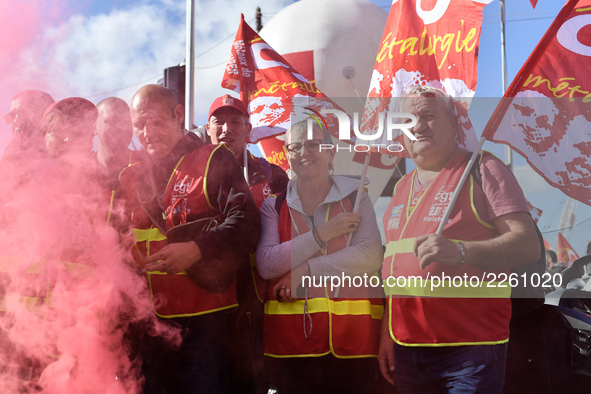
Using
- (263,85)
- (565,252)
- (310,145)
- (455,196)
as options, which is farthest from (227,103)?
(565,252)

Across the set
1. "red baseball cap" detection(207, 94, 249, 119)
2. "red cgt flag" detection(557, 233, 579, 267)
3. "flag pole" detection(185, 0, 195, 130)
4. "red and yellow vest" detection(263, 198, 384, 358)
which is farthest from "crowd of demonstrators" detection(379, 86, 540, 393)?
"flag pole" detection(185, 0, 195, 130)

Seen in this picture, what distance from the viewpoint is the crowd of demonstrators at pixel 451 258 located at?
2152mm

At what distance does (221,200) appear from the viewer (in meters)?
2.48

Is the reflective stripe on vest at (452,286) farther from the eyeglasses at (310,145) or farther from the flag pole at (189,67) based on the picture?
the flag pole at (189,67)

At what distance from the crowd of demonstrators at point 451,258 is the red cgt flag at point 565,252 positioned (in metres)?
0.95

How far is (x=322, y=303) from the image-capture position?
256 cm

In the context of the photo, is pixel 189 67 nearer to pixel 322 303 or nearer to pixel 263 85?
pixel 263 85

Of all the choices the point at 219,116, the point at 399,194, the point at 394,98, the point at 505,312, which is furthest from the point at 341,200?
the point at 219,116

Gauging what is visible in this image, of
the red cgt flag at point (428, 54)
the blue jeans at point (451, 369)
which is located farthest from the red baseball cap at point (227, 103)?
the blue jeans at point (451, 369)

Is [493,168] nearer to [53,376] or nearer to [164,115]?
[164,115]

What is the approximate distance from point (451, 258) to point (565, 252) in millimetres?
1347

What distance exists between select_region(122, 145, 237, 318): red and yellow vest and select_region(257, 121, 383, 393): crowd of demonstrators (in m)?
0.26

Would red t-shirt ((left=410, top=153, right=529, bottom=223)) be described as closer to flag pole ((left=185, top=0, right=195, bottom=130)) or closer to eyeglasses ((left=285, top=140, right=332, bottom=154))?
eyeglasses ((left=285, top=140, right=332, bottom=154))

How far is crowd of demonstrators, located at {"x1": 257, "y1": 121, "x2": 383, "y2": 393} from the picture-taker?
2.53 meters
